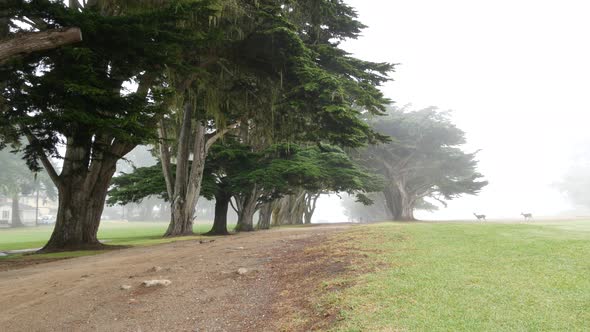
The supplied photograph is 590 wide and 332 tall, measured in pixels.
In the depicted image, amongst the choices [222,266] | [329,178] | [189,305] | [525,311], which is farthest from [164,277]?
[329,178]

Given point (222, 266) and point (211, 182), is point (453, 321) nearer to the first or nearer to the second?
point (222, 266)

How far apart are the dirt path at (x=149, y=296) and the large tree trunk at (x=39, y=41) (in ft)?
15.7

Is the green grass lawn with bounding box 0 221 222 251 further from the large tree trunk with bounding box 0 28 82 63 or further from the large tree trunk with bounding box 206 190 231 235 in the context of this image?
the large tree trunk with bounding box 0 28 82 63

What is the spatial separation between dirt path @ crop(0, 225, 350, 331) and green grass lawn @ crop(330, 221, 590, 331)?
4.29 ft

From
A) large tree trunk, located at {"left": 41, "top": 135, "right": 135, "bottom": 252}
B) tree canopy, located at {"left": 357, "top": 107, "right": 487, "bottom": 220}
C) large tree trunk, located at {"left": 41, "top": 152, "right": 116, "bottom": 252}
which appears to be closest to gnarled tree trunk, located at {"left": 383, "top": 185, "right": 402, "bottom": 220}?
tree canopy, located at {"left": 357, "top": 107, "right": 487, "bottom": 220}

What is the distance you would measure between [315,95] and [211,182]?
10.7m

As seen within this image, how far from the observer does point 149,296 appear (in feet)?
20.1

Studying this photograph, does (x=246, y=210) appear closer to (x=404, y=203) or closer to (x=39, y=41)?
(x=39, y=41)

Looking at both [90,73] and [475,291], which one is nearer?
[475,291]

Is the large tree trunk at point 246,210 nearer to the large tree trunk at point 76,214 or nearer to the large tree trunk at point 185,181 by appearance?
the large tree trunk at point 185,181

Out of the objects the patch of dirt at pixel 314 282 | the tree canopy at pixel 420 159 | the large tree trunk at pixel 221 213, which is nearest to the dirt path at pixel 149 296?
the patch of dirt at pixel 314 282

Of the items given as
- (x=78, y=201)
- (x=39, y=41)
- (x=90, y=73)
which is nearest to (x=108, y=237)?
(x=78, y=201)

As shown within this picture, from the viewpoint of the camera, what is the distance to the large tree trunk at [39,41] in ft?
25.2

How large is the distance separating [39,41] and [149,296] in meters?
5.91
